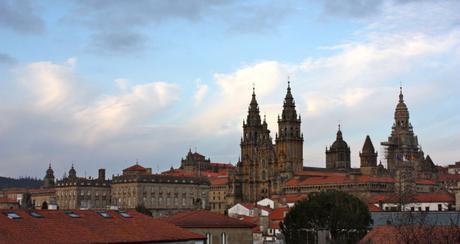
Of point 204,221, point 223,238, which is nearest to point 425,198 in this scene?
point 223,238

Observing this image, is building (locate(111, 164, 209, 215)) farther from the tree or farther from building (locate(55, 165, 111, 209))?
the tree

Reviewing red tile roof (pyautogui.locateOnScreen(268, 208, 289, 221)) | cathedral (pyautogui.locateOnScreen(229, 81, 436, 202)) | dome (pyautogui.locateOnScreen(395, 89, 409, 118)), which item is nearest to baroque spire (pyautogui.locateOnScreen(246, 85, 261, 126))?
cathedral (pyautogui.locateOnScreen(229, 81, 436, 202))

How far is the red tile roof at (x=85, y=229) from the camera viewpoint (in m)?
37.3

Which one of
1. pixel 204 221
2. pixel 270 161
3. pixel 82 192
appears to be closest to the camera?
pixel 204 221

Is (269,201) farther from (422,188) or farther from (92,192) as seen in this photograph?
(92,192)

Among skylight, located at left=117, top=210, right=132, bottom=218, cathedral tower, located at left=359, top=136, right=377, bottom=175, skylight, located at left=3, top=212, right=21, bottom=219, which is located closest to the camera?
skylight, located at left=3, top=212, right=21, bottom=219

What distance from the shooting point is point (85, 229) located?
40656mm

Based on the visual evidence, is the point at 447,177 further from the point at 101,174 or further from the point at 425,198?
the point at 101,174

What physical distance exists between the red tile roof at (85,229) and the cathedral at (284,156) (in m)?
121

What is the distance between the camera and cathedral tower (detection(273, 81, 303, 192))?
171750 millimetres

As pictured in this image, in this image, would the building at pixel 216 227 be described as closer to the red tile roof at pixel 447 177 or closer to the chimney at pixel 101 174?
the chimney at pixel 101 174

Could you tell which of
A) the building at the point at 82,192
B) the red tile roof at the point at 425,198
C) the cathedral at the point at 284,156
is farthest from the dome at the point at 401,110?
the building at the point at 82,192

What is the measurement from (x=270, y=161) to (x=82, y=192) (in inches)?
1687

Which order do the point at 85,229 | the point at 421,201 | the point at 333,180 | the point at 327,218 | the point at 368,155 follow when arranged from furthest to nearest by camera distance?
the point at 368,155, the point at 333,180, the point at 421,201, the point at 327,218, the point at 85,229
